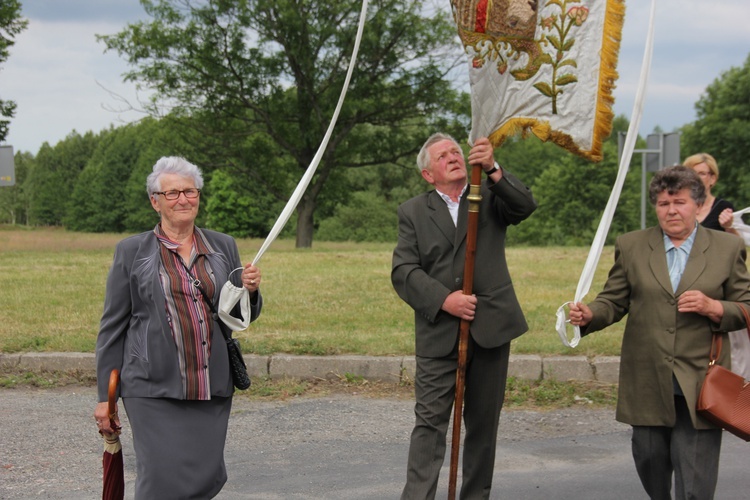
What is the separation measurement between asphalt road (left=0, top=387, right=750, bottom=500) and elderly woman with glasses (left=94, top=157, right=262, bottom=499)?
55.5 inches

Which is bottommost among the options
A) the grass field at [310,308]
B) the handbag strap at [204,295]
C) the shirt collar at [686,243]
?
the grass field at [310,308]

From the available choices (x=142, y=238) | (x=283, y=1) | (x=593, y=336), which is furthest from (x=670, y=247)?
(x=283, y=1)

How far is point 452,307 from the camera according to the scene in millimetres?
4344

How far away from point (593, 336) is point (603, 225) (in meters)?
4.69

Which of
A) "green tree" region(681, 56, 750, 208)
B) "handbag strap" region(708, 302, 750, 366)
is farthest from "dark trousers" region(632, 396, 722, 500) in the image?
"green tree" region(681, 56, 750, 208)

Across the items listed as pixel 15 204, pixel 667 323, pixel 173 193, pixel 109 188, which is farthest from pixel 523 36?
pixel 15 204

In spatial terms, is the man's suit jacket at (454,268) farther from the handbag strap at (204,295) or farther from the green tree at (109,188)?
the green tree at (109,188)

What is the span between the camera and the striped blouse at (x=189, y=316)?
376cm

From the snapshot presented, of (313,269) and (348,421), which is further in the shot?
(313,269)

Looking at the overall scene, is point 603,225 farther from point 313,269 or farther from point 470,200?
point 313,269

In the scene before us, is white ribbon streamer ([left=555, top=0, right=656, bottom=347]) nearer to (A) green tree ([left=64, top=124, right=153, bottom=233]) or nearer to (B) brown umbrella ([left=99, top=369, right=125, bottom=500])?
(B) brown umbrella ([left=99, top=369, right=125, bottom=500])

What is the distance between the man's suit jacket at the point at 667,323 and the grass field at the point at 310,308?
382 centimetres

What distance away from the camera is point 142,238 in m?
3.94

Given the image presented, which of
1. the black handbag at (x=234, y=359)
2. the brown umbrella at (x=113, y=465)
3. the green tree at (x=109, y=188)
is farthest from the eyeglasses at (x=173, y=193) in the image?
the green tree at (x=109, y=188)
